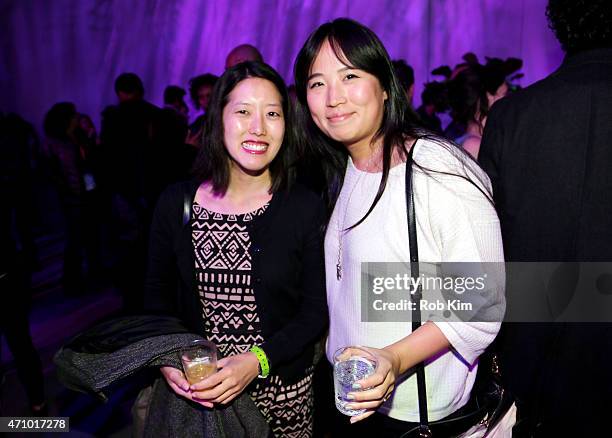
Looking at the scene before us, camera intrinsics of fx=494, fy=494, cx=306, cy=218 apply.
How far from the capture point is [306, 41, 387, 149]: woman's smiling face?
4.32 ft

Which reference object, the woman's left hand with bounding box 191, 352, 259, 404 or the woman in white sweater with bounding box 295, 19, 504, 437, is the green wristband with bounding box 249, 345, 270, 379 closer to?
the woman's left hand with bounding box 191, 352, 259, 404

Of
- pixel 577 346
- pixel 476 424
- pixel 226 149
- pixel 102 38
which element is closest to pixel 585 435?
pixel 577 346

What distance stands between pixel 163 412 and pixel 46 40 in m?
8.08

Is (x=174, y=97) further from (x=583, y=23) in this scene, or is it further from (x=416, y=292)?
(x=416, y=292)

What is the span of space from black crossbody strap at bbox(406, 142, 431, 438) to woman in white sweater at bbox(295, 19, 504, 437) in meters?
0.02

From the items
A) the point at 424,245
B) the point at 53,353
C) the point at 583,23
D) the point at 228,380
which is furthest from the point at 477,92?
the point at 53,353

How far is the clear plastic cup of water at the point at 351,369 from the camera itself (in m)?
1.03

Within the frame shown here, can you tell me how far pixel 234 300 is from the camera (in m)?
1.52

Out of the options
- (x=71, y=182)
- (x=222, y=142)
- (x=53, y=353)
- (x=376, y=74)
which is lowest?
(x=53, y=353)

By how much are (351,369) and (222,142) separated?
3.07 feet

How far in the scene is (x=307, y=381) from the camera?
162 centimetres

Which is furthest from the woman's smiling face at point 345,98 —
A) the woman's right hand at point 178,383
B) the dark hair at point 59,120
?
the dark hair at point 59,120

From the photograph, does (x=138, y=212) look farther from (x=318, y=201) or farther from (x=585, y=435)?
(x=585, y=435)

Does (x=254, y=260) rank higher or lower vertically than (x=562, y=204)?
lower
